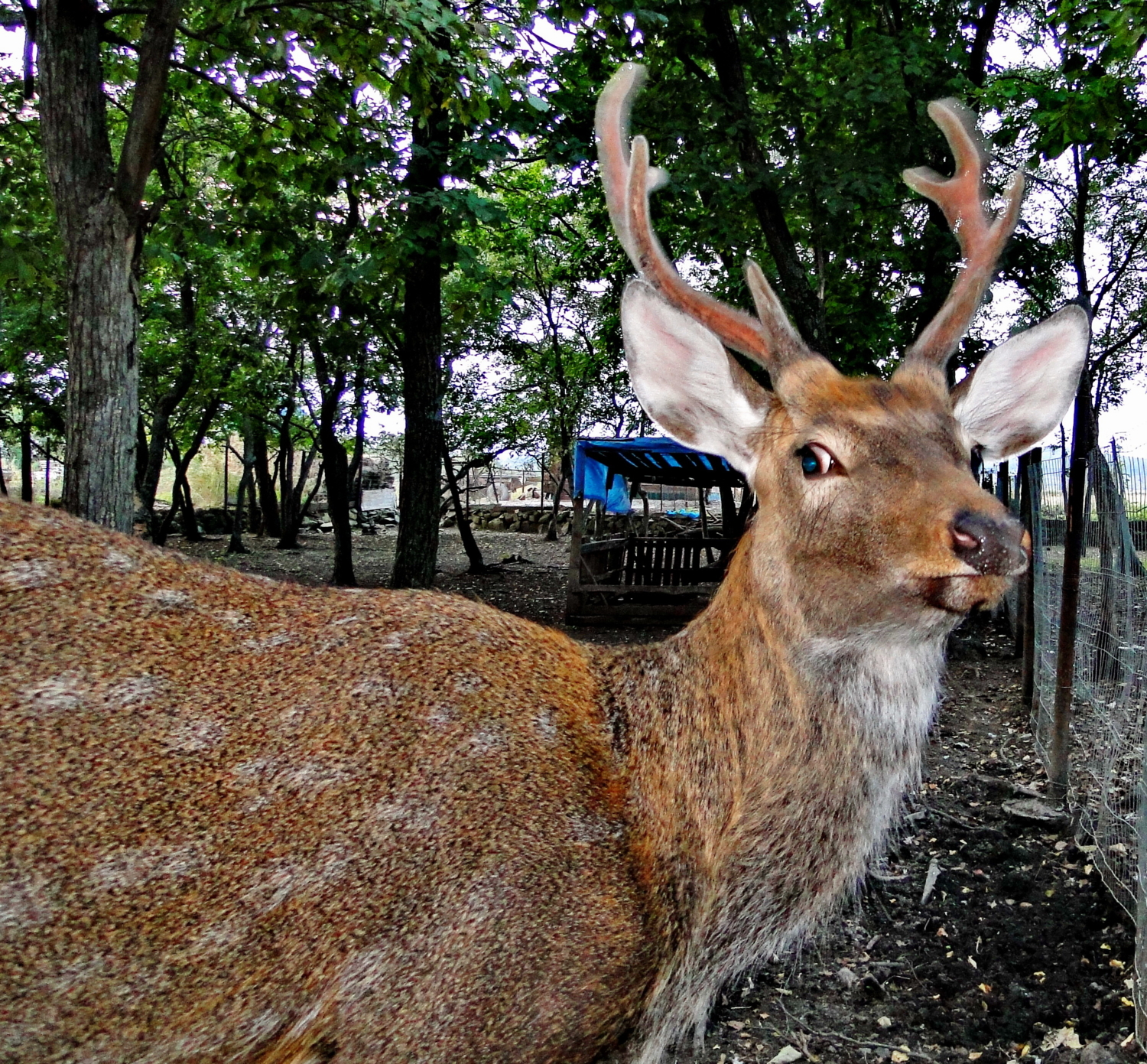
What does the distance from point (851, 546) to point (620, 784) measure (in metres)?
0.84

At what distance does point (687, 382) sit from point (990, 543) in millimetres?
1006

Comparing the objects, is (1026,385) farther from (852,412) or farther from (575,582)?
(575,582)

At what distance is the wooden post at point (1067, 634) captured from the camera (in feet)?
18.0

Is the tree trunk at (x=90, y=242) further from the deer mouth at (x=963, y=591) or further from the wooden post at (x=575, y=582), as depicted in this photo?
the wooden post at (x=575, y=582)

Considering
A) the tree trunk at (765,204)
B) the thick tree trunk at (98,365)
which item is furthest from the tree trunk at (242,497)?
the thick tree trunk at (98,365)

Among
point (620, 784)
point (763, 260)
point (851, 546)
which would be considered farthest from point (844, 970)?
point (763, 260)

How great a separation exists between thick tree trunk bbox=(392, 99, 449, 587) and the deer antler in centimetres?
675

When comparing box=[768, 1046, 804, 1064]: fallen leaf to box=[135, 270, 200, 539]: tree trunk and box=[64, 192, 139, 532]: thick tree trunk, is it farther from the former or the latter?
box=[135, 270, 200, 539]: tree trunk

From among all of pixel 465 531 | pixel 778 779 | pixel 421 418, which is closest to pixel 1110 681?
pixel 778 779

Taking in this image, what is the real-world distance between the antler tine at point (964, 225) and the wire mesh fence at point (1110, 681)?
1.96 m

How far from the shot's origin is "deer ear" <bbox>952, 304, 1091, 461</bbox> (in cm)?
273

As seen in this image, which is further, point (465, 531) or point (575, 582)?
point (465, 531)

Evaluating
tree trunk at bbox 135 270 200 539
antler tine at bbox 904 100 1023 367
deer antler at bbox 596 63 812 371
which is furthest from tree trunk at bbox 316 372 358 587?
antler tine at bbox 904 100 1023 367

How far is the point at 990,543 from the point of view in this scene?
200cm
